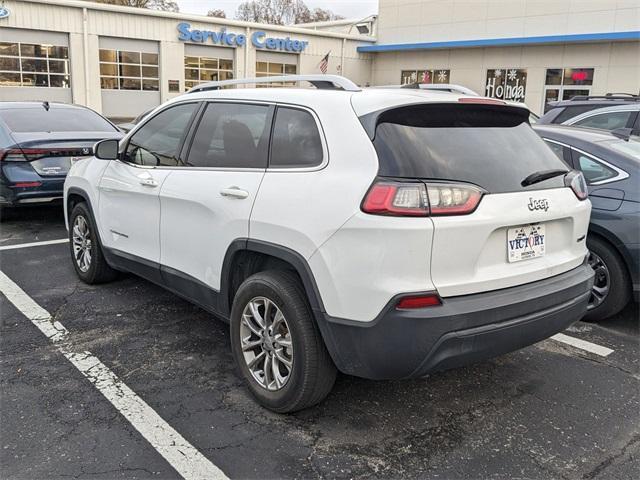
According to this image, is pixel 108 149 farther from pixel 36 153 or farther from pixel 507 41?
pixel 507 41

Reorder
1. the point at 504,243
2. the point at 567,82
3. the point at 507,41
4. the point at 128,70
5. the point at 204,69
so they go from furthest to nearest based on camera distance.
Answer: the point at 204,69 < the point at 128,70 < the point at 507,41 < the point at 567,82 < the point at 504,243

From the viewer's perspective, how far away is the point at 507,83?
28375 mm

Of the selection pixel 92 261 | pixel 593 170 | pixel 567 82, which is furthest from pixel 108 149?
pixel 567 82

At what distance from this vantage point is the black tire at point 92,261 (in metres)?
5.15

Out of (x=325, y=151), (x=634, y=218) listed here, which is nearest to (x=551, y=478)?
(x=325, y=151)

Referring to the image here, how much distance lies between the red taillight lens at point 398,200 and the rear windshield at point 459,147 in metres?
0.07

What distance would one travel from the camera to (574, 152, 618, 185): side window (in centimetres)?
472

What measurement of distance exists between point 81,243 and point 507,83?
87.3 ft

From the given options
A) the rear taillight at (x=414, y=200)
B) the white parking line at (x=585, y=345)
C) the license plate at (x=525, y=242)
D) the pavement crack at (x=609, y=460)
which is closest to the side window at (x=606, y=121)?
the white parking line at (x=585, y=345)

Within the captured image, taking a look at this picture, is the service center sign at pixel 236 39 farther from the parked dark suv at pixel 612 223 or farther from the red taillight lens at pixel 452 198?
the red taillight lens at pixel 452 198

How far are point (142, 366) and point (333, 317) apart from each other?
1640 millimetres

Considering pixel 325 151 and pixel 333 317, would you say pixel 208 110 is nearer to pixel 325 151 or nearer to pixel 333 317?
pixel 325 151

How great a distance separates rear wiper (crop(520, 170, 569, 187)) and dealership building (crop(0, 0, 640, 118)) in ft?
77.3

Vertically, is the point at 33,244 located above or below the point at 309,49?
below
